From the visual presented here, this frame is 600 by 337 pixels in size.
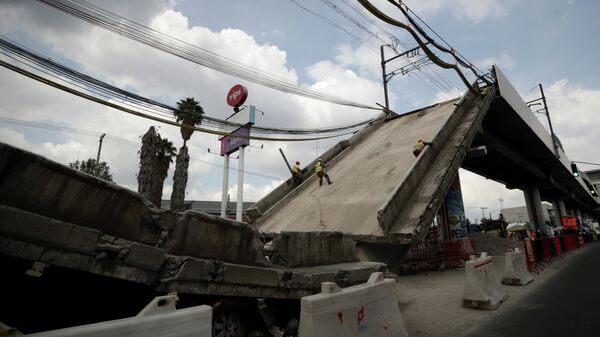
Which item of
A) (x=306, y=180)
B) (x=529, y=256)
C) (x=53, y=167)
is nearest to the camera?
(x=53, y=167)

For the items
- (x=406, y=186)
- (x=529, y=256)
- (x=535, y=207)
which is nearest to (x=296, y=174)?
(x=406, y=186)

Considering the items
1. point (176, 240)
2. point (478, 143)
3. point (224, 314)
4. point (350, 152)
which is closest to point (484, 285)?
point (224, 314)

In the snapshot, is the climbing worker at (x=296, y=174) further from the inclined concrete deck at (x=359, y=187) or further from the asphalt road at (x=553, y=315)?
the asphalt road at (x=553, y=315)

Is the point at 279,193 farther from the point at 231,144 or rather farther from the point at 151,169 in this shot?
the point at 231,144

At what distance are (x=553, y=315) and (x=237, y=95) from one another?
24.2m

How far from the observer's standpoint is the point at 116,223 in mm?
3656

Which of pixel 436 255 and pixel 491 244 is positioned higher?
pixel 491 244

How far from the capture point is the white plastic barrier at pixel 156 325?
2.14 metres

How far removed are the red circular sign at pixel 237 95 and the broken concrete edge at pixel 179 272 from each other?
22.0 meters

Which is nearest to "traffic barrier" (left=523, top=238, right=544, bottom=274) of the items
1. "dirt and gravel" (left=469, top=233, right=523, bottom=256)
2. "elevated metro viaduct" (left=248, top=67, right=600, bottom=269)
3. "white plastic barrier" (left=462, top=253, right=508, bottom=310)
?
"elevated metro viaduct" (left=248, top=67, right=600, bottom=269)

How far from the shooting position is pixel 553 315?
20.3 ft

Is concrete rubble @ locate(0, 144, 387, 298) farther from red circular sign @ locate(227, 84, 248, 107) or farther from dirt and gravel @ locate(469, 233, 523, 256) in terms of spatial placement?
red circular sign @ locate(227, 84, 248, 107)

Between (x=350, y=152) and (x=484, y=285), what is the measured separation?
11.1 meters

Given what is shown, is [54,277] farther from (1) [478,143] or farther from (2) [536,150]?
(2) [536,150]
